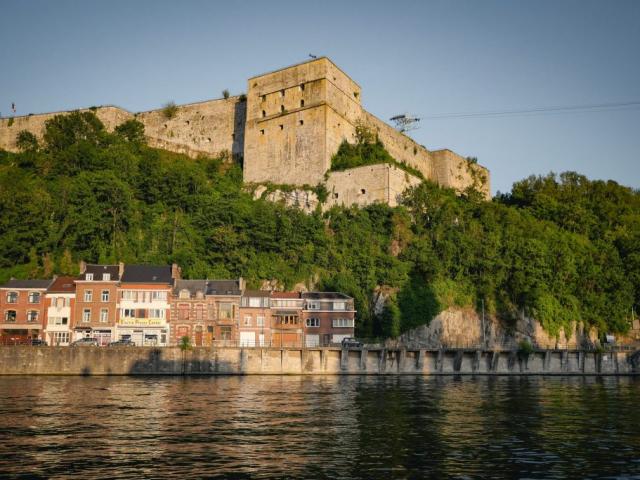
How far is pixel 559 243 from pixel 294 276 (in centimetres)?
A: 3135

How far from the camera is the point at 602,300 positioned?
242 feet

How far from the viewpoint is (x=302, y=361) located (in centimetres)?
6091

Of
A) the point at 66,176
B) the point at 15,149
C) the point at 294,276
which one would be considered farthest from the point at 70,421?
the point at 15,149

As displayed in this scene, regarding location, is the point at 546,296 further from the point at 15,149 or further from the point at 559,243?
the point at 15,149

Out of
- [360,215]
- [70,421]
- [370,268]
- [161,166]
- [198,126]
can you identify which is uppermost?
[198,126]

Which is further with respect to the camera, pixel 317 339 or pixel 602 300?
pixel 602 300

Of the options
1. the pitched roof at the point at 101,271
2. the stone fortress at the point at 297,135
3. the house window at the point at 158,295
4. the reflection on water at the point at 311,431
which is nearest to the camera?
the reflection on water at the point at 311,431

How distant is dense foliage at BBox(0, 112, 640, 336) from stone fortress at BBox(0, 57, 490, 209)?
395 centimetres

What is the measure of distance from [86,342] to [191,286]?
1065 cm

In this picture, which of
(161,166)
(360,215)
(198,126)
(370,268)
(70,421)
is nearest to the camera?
(70,421)

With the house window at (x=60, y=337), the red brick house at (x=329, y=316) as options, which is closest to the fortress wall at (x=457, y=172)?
the red brick house at (x=329, y=316)

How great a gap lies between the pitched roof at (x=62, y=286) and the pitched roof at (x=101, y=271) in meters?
1.21

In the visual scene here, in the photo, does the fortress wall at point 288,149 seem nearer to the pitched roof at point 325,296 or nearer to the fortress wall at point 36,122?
the pitched roof at point 325,296

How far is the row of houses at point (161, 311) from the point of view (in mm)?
61719
